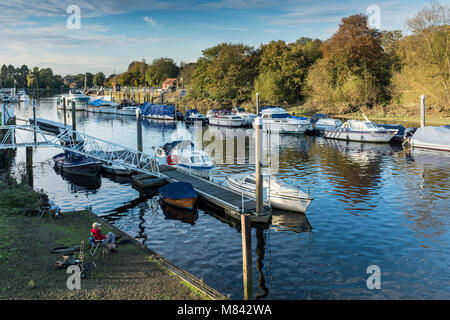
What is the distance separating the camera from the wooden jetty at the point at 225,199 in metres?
21.5

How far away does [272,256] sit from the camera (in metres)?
17.3

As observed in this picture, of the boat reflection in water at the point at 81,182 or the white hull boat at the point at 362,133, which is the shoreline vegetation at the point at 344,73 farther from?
the boat reflection in water at the point at 81,182

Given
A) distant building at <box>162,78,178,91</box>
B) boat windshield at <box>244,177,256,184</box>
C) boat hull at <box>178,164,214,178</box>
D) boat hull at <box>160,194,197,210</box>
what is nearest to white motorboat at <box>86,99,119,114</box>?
distant building at <box>162,78,178,91</box>

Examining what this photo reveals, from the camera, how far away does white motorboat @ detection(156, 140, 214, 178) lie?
102 feet

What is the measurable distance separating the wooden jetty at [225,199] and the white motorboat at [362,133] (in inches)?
1103

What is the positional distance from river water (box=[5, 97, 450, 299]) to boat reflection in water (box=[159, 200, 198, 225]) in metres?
0.18

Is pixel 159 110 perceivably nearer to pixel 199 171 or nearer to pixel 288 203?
pixel 199 171

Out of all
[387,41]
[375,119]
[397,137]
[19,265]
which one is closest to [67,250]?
[19,265]

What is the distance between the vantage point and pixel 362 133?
164ft

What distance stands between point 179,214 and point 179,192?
1.39 meters

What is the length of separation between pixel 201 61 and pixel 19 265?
96.2 meters

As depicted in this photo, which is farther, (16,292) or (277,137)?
(277,137)

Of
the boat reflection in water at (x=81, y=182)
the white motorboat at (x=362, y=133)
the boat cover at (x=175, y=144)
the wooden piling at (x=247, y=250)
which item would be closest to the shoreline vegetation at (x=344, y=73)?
the white motorboat at (x=362, y=133)
